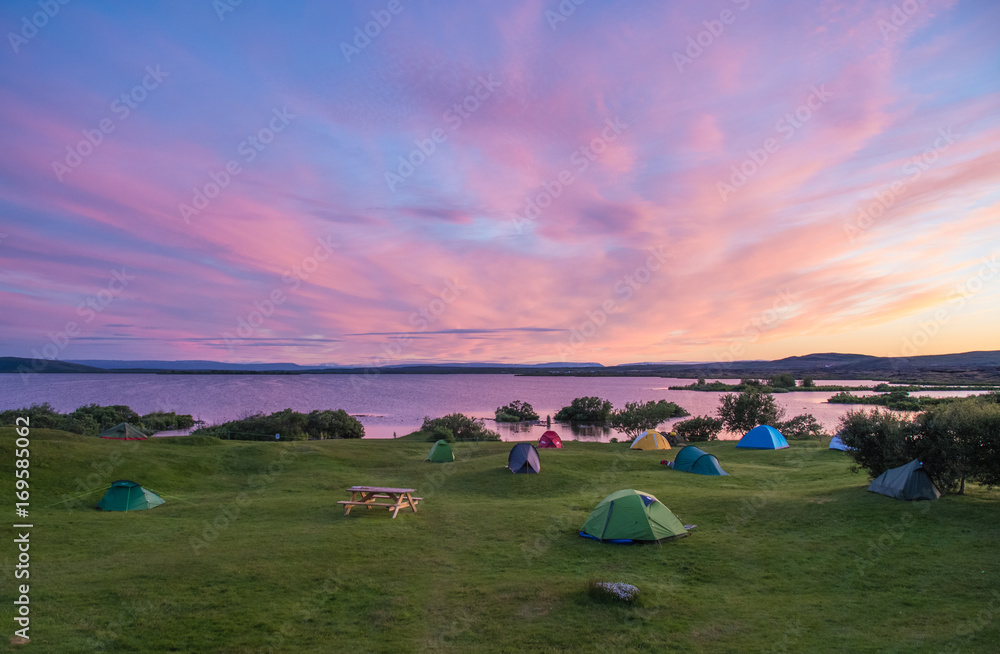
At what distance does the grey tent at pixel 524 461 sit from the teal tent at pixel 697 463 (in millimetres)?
9140

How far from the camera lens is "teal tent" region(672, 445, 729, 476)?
29672 millimetres

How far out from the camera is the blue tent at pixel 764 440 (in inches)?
1590

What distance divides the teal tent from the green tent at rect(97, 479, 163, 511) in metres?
27.5

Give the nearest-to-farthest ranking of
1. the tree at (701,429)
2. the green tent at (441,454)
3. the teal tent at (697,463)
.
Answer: the teal tent at (697,463) → the green tent at (441,454) → the tree at (701,429)

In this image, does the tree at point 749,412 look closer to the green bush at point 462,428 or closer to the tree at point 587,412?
the tree at point 587,412

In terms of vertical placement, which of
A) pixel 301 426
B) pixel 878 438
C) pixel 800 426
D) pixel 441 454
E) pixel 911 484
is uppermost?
pixel 878 438

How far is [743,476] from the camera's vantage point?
29.1m

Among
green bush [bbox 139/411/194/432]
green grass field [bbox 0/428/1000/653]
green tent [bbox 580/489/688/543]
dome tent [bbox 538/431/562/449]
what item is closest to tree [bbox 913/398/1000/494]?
green grass field [bbox 0/428/1000/653]

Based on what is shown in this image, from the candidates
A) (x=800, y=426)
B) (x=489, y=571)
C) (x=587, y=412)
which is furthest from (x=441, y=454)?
(x=587, y=412)

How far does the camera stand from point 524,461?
28.4 meters

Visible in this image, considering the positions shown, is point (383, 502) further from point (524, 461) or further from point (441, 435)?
point (441, 435)

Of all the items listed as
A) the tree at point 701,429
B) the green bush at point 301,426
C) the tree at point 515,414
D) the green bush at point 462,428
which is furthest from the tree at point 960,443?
the tree at point 515,414

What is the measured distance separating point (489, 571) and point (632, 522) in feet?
17.8

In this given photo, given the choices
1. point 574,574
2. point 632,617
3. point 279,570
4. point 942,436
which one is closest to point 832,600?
point 632,617
